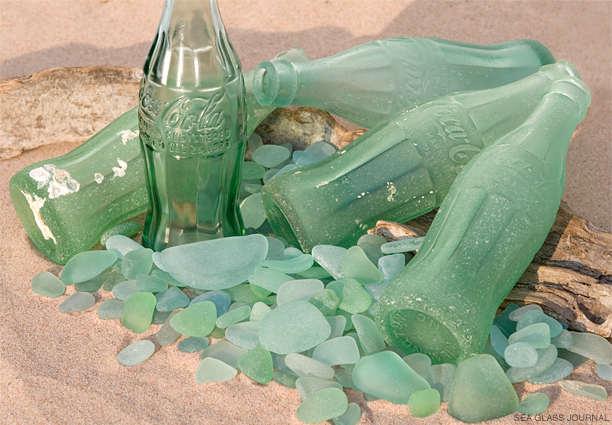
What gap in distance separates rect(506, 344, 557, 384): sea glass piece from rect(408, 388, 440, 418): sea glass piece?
→ 142mm

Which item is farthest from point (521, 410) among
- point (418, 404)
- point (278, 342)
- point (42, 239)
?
point (42, 239)

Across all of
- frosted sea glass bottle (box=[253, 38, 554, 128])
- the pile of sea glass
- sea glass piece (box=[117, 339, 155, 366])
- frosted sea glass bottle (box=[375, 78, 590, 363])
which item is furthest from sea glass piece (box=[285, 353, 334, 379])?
frosted sea glass bottle (box=[253, 38, 554, 128])

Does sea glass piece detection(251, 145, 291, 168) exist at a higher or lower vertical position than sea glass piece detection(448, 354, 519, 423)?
higher

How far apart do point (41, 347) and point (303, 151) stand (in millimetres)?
692

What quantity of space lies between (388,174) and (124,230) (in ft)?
1.74

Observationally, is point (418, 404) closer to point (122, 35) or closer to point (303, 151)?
point (303, 151)

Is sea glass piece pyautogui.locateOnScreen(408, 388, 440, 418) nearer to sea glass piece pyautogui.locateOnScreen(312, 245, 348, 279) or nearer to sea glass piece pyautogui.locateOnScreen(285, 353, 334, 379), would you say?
sea glass piece pyautogui.locateOnScreen(285, 353, 334, 379)

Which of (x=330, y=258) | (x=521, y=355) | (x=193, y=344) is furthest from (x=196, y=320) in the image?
(x=521, y=355)

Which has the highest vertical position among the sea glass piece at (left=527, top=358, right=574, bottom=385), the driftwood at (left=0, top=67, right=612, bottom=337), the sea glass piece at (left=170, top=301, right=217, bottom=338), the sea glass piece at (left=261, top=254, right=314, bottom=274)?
the driftwood at (left=0, top=67, right=612, bottom=337)

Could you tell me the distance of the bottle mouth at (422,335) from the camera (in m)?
0.98

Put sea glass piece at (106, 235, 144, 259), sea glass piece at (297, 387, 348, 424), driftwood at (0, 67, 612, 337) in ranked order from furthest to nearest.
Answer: driftwood at (0, 67, 612, 337)
sea glass piece at (106, 235, 144, 259)
sea glass piece at (297, 387, 348, 424)

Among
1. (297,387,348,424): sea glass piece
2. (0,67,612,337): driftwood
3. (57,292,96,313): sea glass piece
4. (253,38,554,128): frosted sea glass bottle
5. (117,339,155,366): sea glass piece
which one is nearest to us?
(297,387,348,424): sea glass piece

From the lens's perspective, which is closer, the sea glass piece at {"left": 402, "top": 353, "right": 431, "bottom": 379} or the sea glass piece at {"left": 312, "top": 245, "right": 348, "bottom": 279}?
the sea glass piece at {"left": 402, "top": 353, "right": 431, "bottom": 379}

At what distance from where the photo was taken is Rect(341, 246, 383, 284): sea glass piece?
1112 millimetres
